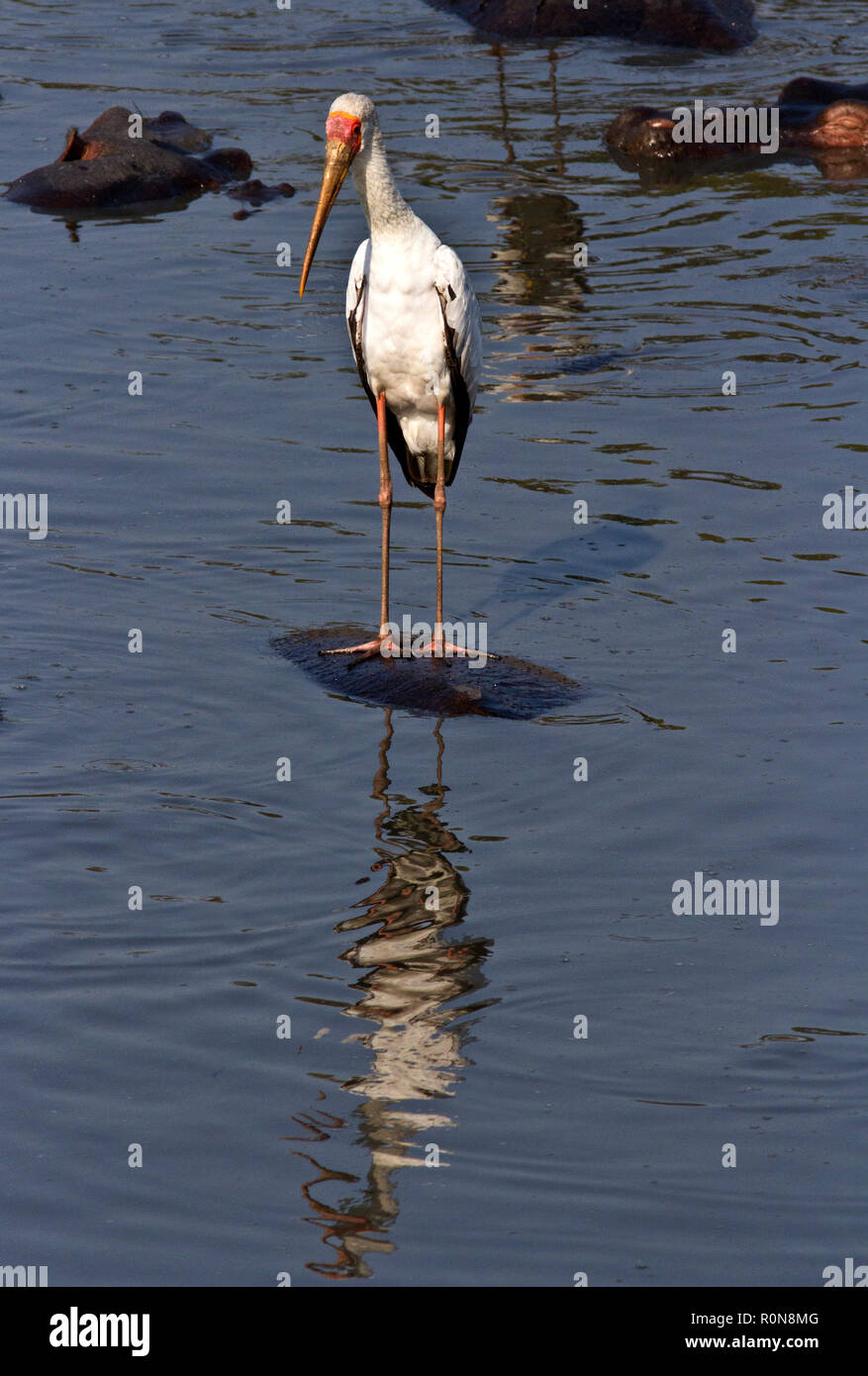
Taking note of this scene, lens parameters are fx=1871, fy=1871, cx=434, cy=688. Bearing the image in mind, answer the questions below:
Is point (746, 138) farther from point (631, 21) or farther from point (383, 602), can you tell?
point (383, 602)

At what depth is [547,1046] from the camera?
571 cm

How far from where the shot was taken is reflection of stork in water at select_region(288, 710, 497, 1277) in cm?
496

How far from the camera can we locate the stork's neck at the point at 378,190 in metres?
7.80

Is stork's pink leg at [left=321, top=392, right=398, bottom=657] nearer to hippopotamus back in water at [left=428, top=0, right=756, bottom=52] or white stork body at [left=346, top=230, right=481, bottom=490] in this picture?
white stork body at [left=346, top=230, right=481, bottom=490]

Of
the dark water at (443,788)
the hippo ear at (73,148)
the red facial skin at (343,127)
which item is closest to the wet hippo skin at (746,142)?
the dark water at (443,788)

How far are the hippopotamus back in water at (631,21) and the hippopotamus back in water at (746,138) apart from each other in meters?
4.06

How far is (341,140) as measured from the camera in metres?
7.67

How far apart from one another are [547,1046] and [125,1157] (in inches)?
52.9

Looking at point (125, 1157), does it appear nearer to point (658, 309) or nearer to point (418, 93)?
point (658, 309)

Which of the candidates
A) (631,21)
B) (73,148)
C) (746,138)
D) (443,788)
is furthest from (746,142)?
(443,788)

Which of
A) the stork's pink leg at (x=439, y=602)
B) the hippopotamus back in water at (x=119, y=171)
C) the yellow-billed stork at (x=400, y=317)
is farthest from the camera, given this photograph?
the hippopotamus back in water at (x=119, y=171)

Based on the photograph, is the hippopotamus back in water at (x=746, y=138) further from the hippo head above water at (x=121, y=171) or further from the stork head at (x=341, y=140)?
the stork head at (x=341, y=140)

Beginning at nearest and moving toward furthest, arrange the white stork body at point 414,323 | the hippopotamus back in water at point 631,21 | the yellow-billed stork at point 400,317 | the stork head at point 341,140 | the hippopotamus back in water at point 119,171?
the stork head at point 341,140, the yellow-billed stork at point 400,317, the white stork body at point 414,323, the hippopotamus back in water at point 119,171, the hippopotamus back in water at point 631,21

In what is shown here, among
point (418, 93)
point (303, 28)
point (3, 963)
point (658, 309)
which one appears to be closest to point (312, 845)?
point (3, 963)
